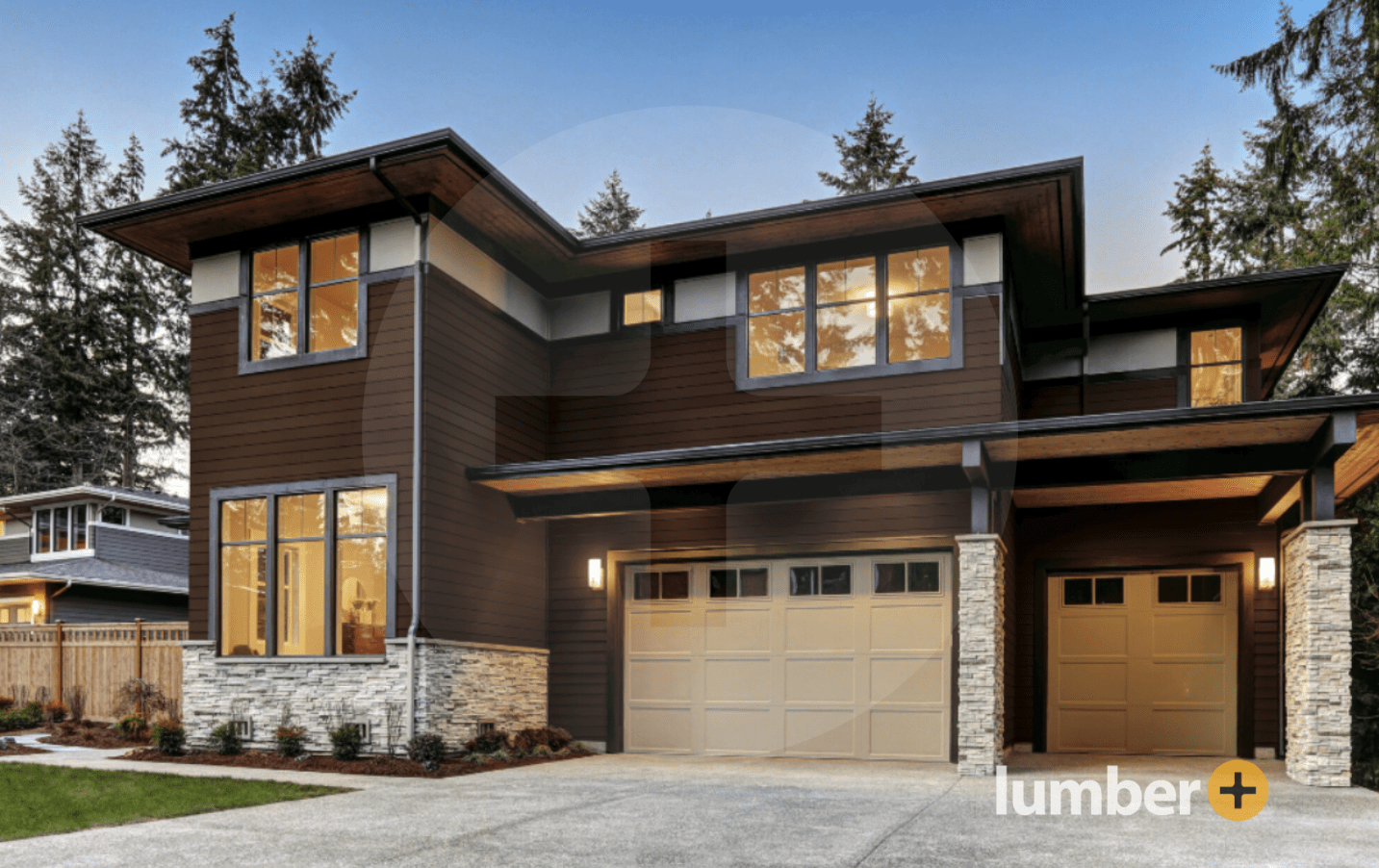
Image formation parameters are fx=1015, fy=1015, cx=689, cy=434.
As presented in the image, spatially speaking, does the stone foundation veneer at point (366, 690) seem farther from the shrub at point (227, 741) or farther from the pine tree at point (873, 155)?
the pine tree at point (873, 155)

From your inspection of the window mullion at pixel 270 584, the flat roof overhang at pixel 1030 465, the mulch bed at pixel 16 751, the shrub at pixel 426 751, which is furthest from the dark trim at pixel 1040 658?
the mulch bed at pixel 16 751

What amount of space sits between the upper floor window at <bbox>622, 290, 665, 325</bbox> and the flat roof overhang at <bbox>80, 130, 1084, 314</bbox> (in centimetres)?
34

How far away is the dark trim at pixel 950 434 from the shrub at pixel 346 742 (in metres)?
2.67

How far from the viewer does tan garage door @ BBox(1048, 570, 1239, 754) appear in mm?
11250

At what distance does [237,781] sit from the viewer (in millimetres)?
8188

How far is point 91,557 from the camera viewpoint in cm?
2128

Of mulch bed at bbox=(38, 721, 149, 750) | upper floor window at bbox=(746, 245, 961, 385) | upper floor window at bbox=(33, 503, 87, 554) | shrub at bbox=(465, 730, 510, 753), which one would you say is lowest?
mulch bed at bbox=(38, 721, 149, 750)

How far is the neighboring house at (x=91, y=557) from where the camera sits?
64.6 feet

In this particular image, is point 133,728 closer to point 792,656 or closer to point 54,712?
point 54,712

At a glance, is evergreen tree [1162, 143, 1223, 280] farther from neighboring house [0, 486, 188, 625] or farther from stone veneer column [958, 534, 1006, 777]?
neighboring house [0, 486, 188, 625]

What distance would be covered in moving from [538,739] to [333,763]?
2.13 m

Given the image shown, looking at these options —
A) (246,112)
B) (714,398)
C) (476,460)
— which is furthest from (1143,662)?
(246,112)

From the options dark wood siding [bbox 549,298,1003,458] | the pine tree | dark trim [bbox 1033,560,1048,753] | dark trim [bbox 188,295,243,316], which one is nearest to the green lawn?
dark trim [bbox 188,295,243,316]

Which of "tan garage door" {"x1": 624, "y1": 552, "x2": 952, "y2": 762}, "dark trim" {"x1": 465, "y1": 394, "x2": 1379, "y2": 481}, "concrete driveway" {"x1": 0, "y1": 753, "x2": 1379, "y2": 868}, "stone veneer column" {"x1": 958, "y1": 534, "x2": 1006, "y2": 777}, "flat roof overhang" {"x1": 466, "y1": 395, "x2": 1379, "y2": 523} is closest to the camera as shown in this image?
"concrete driveway" {"x1": 0, "y1": 753, "x2": 1379, "y2": 868}
